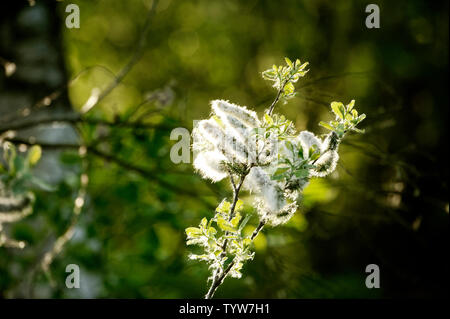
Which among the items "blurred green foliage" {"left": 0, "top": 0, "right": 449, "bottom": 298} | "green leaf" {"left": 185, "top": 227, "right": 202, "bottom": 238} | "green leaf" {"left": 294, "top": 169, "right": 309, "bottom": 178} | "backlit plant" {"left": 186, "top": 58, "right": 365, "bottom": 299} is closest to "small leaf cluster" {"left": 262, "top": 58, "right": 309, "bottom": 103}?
"backlit plant" {"left": 186, "top": 58, "right": 365, "bottom": 299}

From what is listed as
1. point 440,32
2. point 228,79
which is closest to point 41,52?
point 228,79

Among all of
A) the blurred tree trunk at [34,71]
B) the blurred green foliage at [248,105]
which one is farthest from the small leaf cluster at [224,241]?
the blurred tree trunk at [34,71]

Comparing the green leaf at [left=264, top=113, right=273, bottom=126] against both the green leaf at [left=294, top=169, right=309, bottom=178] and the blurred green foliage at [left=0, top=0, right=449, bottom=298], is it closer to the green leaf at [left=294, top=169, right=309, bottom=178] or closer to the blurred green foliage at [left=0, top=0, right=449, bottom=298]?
the green leaf at [left=294, top=169, right=309, bottom=178]

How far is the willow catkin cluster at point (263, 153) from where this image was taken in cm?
A: 63

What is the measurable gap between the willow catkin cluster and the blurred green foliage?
549 mm

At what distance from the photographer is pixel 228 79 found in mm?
4984

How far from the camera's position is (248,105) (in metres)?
2.12

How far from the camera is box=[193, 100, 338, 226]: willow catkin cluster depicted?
633 mm

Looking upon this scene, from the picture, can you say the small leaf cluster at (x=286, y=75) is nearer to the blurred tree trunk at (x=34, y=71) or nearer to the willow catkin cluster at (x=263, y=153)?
the willow catkin cluster at (x=263, y=153)

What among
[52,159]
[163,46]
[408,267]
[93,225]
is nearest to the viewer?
[93,225]

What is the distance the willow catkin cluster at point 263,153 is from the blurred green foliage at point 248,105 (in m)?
0.55

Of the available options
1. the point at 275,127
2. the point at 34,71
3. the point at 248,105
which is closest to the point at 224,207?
the point at 275,127
